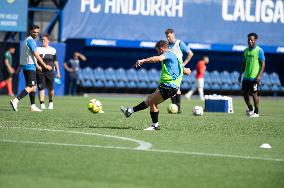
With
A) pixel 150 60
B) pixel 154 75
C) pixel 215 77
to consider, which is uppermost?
pixel 150 60

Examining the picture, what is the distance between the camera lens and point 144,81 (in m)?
42.2

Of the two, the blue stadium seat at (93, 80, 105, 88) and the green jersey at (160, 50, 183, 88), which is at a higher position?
the green jersey at (160, 50, 183, 88)

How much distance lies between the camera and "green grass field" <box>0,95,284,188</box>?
9820 mm

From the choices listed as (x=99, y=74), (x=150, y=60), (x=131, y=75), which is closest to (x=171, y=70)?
(x=150, y=60)

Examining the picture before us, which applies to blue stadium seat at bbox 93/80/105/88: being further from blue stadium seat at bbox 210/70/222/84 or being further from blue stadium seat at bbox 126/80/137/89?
blue stadium seat at bbox 210/70/222/84

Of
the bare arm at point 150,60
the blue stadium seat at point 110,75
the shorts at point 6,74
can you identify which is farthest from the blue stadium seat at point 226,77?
the bare arm at point 150,60

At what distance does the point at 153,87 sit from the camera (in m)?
42.2

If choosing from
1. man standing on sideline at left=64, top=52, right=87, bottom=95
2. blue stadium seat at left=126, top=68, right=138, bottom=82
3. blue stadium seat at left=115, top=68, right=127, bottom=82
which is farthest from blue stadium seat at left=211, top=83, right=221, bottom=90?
man standing on sideline at left=64, top=52, right=87, bottom=95

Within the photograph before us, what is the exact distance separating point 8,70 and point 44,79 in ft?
39.6

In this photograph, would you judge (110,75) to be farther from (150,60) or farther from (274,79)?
(150,60)

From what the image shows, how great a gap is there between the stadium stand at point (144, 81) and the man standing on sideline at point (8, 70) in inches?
167

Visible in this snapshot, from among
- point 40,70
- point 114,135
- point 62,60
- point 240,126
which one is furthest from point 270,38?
point 114,135

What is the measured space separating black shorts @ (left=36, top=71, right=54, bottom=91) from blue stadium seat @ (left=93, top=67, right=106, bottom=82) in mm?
16581

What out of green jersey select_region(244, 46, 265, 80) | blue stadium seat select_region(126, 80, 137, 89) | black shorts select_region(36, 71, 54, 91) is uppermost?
green jersey select_region(244, 46, 265, 80)
